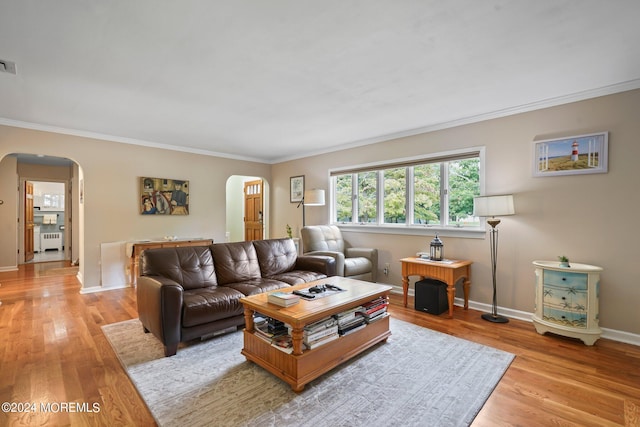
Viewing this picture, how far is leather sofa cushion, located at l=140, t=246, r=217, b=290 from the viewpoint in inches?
114

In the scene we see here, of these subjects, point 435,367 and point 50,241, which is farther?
point 50,241

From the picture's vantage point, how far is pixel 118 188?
4.80 m

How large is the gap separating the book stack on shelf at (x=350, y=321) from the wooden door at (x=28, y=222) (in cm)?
846

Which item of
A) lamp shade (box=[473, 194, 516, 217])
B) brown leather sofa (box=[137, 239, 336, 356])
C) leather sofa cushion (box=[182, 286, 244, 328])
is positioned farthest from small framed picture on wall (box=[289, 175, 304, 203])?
lamp shade (box=[473, 194, 516, 217])

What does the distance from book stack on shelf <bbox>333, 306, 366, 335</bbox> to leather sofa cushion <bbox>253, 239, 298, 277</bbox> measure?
146 centimetres

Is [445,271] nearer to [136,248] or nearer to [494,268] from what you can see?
[494,268]

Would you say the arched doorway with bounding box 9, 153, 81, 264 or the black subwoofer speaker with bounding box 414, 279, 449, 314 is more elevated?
the arched doorway with bounding box 9, 153, 81, 264

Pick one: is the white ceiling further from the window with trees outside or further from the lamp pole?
the lamp pole

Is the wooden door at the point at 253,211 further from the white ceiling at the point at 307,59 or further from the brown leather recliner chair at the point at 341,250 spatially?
the white ceiling at the point at 307,59

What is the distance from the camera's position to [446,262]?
3.57 m

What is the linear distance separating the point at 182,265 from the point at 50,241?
8893 mm

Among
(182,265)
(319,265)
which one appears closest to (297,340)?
(182,265)

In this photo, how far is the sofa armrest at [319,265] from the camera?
12.3ft

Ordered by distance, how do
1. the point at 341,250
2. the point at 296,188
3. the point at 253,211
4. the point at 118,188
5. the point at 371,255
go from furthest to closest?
the point at 253,211 < the point at 296,188 < the point at 341,250 < the point at 118,188 < the point at 371,255
